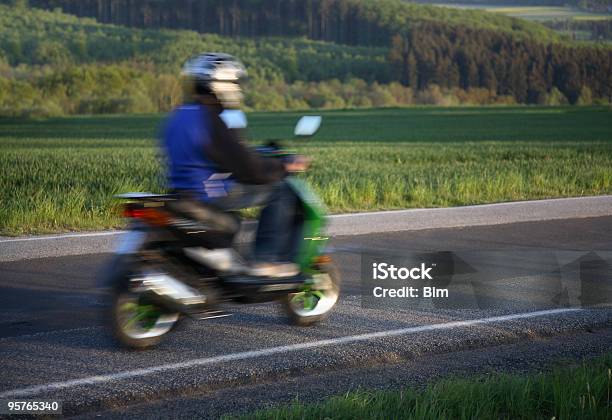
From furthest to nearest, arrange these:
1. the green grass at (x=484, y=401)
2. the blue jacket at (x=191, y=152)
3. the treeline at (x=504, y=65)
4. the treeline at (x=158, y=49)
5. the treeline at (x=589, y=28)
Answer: the treeline at (x=158, y=49)
the treeline at (x=504, y=65)
the treeline at (x=589, y=28)
the blue jacket at (x=191, y=152)
the green grass at (x=484, y=401)

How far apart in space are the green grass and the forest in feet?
223

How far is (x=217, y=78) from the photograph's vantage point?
7.19 metres

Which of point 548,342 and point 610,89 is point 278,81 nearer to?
point 610,89

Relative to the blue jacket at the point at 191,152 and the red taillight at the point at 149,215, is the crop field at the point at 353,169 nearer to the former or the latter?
the blue jacket at the point at 191,152

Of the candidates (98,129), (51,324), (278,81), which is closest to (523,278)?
(51,324)

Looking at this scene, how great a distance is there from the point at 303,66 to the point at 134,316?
138 metres

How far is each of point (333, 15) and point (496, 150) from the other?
129 meters

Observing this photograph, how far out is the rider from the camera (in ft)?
23.2

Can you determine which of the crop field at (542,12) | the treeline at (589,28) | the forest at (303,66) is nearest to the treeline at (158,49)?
the forest at (303,66)

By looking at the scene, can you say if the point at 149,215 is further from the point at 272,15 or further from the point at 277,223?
the point at 272,15

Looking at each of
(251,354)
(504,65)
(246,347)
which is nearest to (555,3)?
(504,65)

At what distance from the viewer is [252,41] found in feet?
499

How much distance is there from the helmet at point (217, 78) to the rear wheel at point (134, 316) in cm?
120

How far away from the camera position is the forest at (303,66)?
9089 cm
